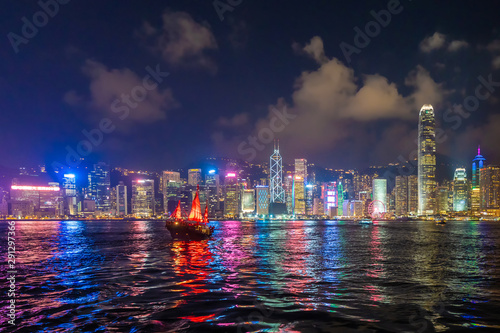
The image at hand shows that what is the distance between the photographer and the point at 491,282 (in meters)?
30.5

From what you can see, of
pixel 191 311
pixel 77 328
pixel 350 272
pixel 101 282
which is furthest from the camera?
pixel 350 272

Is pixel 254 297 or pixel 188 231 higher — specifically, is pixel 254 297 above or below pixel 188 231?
above

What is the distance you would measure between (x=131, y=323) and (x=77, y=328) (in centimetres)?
217

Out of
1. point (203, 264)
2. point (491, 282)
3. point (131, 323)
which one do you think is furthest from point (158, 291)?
point (491, 282)

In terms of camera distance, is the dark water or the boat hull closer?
the dark water

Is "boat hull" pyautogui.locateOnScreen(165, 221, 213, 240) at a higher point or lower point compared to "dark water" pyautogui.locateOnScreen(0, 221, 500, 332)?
lower

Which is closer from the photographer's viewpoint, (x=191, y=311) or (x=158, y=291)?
(x=191, y=311)

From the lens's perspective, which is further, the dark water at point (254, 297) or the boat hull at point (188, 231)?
the boat hull at point (188, 231)

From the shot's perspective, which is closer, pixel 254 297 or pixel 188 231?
pixel 254 297

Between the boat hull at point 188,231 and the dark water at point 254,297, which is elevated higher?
the dark water at point 254,297

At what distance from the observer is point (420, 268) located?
3831cm

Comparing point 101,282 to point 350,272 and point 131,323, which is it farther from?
point 350,272

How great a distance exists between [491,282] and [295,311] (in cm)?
1892

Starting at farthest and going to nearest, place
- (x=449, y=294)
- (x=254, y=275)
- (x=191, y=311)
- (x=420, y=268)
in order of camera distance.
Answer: (x=420, y=268) → (x=254, y=275) → (x=449, y=294) → (x=191, y=311)
